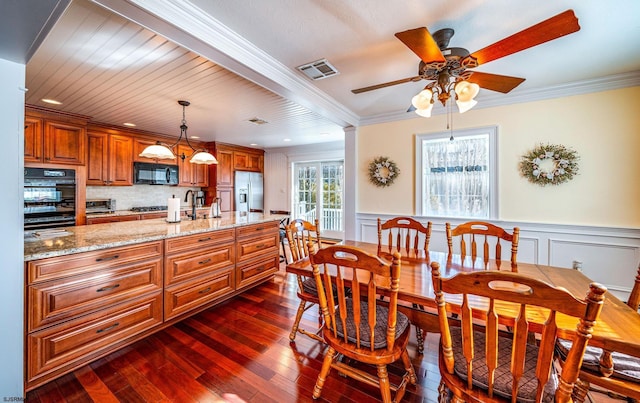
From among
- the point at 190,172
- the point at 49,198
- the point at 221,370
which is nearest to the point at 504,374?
the point at 221,370

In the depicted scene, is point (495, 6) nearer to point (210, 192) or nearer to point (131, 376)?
point (131, 376)

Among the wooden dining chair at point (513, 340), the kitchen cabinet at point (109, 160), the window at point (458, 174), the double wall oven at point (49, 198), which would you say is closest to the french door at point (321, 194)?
the window at point (458, 174)

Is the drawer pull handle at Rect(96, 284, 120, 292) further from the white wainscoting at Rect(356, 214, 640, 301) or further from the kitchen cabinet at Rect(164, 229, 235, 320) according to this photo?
the white wainscoting at Rect(356, 214, 640, 301)

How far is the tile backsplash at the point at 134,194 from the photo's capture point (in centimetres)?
448

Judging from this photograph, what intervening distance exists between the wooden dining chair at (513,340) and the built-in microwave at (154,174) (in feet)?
17.5

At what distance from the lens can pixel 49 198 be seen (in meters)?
3.46

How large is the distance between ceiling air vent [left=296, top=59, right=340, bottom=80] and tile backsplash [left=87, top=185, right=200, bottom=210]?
435cm

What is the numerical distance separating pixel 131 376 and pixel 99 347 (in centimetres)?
35

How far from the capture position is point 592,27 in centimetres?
182

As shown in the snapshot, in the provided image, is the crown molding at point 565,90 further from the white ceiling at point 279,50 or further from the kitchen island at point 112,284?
the kitchen island at point 112,284

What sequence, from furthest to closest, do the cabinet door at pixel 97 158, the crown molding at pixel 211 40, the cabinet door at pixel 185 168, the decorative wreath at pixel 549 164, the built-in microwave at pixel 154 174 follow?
the cabinet door at pixel 185 168, the built-in microwave at pixel 154 174, the cabinet door at pixel 97 158, the decorative wreath at pixel 549 164, the crown molding at pixel 211 40

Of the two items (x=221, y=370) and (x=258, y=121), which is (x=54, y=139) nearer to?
(x=258, y=121)

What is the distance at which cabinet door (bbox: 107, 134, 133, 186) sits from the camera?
432 centimetres

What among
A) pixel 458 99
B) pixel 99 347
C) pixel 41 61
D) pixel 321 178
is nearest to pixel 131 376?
pixel 99 347
